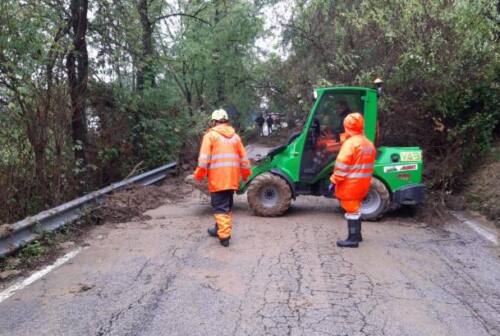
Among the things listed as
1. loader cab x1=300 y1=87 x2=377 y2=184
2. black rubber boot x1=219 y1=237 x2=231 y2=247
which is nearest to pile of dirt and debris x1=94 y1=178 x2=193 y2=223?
black rubber boot x1=219 y1=237 x2=231 y2=247

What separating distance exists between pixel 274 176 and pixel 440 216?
108 inches

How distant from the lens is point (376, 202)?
8.14 m

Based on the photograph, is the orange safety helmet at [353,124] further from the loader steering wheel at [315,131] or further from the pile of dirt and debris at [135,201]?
the pile of dirt and debris at [135,201]

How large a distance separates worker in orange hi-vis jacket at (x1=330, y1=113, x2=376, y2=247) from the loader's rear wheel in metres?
1.72

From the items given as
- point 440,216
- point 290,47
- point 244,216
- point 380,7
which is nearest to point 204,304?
point 244,216

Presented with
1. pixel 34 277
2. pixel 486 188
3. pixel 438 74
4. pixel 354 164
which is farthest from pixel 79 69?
pixel 486 188

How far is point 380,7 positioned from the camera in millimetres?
12133

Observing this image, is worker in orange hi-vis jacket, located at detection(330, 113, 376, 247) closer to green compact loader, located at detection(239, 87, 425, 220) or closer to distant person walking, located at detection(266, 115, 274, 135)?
green compact loader, located at detection(239, 87, 425, 220)

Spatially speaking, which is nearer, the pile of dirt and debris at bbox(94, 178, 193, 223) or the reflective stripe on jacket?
the reflective stripe on jacket

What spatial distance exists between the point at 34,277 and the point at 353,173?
390 cm

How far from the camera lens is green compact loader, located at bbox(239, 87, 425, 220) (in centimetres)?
816

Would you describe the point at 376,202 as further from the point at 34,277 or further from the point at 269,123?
the point at 269,123

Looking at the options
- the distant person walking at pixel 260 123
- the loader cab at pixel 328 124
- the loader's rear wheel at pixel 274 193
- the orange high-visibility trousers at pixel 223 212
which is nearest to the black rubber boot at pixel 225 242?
the orange high-visibility trousers at pixel 223 212

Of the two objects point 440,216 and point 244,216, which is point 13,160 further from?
point 440,216
